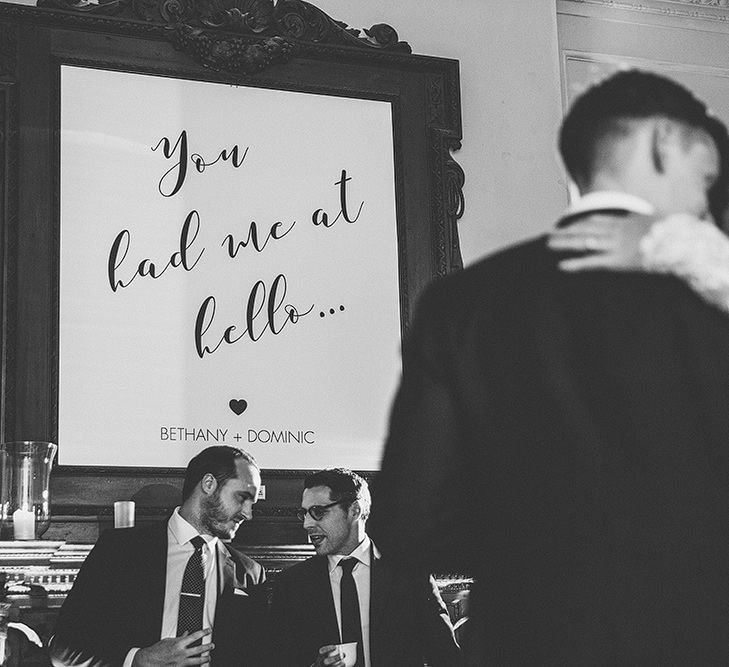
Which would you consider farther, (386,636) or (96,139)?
(96,139)

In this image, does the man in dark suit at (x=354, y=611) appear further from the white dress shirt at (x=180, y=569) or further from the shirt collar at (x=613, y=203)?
the shirt collar at (x=613, y=203)

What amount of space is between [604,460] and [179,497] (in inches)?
139

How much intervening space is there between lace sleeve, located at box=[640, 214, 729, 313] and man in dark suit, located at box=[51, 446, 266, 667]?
2832 millimetres

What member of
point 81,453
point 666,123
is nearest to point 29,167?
point 81,453

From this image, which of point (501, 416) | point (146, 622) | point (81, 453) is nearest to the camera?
point (501, 416)

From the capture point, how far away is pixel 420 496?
1.74 metres

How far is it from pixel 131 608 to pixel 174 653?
338mm

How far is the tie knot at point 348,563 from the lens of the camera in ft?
15.7

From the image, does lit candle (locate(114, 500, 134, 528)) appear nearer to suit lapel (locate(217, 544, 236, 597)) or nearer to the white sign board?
the white sign board

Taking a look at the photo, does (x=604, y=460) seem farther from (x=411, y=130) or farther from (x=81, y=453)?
(x=411, y=130)

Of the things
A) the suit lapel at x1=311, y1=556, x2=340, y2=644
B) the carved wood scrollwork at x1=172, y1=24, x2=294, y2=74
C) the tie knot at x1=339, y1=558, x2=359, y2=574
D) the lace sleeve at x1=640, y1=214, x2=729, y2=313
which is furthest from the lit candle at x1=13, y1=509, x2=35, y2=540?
the lace sleeve at x1=640, y1=214, x2=729, y2=313

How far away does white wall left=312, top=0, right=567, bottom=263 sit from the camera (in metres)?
5.84

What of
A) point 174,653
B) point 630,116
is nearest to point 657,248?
point 630,116

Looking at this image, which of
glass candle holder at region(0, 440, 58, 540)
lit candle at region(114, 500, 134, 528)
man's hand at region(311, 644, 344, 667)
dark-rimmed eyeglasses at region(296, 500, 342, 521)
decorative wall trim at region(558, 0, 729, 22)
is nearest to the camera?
man's hand at region(311, 644, 344, 667)
